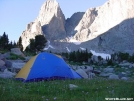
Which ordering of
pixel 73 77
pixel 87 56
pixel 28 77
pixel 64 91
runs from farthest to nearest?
1. pixel 87 56
2. pixel 73 77
3. pixel 28 77
4. pixel 64 91

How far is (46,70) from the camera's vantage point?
47.2ft

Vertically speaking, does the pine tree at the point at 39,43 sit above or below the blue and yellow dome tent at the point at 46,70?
above

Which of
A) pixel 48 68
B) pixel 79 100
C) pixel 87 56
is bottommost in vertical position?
pixel 79 100

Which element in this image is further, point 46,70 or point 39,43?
point 39,43

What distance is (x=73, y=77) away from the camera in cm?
1500

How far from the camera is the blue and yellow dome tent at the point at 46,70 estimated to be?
1408cm

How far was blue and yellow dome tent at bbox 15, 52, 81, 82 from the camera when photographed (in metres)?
14.1

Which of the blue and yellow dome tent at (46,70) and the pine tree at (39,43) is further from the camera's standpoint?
the pine tree at (39,43)

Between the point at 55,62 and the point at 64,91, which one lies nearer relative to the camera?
the point at 64,91

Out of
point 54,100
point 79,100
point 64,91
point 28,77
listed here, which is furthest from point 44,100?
point 28,77

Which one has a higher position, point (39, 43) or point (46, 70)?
point (39, 43)

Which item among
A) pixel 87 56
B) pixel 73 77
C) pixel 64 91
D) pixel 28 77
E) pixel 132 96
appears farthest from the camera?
pixel 87 56

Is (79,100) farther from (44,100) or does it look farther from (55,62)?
(55,62)

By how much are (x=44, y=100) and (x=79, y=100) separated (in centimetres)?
102
